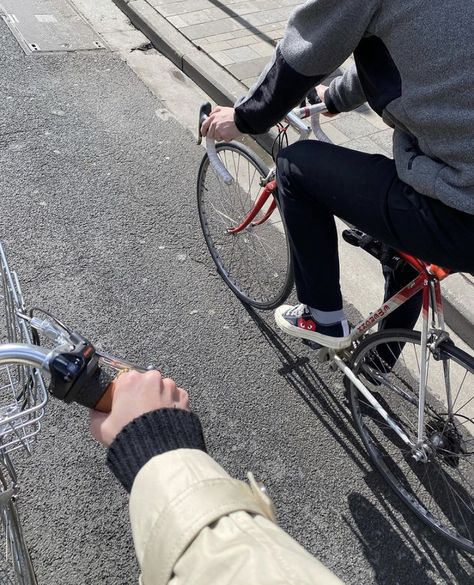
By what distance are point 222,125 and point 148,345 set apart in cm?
127

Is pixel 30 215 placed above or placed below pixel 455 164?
below

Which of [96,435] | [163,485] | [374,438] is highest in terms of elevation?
[163,485]

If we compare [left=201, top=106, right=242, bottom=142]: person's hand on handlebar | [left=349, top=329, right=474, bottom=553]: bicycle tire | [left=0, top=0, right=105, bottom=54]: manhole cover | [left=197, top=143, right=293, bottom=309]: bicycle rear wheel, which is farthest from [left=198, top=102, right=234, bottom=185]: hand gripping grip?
[left=0, top=0, right=105, bottom=54]: manhole cover

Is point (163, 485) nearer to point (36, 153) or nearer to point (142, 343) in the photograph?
point (142, 343)

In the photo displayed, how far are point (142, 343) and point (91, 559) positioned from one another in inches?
44.5

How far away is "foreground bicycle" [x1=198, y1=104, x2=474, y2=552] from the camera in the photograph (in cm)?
225

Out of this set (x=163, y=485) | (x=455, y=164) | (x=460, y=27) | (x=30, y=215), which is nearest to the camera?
(x=163, y=485)

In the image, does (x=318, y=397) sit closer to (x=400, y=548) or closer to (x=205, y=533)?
(x=400, y=548)

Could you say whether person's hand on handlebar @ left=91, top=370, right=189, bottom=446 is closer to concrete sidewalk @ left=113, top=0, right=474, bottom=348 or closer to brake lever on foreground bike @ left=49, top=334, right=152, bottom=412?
brake lever on foreground bike @ left=49, top=334, right=152, bottom=412

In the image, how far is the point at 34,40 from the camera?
564 cm

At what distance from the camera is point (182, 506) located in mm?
994

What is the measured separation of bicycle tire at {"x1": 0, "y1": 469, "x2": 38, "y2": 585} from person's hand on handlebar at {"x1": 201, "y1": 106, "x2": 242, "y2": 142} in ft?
5.09

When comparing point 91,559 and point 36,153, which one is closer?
point 91,559

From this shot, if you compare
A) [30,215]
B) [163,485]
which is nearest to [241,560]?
[163,485]
